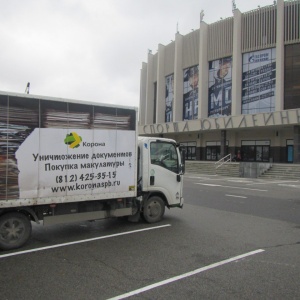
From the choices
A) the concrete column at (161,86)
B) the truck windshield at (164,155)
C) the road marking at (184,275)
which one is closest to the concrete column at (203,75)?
the concrete column at (161,86)

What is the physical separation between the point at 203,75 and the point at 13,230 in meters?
43.1

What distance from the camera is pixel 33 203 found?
20.4 ft

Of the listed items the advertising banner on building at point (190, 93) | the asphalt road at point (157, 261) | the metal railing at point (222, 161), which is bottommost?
the asphalt road at point (157, 261)

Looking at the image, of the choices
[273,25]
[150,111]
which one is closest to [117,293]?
[273,25]

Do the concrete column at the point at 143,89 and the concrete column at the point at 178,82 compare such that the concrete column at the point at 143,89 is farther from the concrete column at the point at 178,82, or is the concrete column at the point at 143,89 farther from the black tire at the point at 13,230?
the black tire at the point at 13,230

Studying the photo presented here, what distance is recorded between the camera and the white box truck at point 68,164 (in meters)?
5.98

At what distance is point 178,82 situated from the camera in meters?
51.0

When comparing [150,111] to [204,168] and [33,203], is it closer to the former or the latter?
[204,168]

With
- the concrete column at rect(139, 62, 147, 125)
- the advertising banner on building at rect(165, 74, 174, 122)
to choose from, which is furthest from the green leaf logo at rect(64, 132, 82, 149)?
the concrete column at rect(139, 62, 147, 125)

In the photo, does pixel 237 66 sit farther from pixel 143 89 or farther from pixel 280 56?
pixel 143 89

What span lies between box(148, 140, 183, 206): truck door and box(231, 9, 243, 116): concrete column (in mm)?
35082

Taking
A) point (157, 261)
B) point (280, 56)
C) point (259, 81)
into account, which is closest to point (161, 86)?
point (259, 81)

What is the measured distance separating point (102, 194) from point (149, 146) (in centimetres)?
176

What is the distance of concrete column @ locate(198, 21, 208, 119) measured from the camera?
152ft
